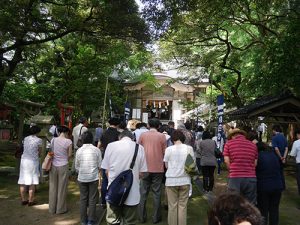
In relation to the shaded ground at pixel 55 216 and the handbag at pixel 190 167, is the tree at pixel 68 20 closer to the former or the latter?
the shaded ground at pixel 55 216

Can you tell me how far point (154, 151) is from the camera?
6238 mm

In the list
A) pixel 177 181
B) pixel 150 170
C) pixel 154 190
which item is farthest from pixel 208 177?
pixel 177 181

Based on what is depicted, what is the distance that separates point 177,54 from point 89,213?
14.9 m

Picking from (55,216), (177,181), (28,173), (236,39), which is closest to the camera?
(177,181)

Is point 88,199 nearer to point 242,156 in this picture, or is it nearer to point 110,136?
point 110,136

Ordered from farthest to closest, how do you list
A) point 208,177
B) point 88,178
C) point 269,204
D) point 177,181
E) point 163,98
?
point 163,98 → point 208,177 → point 88,178 → point 269,204 → point 177,181

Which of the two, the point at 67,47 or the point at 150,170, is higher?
the point at 67,47

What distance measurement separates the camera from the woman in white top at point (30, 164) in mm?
7195

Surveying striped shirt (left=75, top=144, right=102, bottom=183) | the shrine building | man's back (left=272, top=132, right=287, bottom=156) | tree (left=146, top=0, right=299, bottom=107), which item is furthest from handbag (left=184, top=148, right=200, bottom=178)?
the shrine building

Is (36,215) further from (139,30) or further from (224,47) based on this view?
(224,47)

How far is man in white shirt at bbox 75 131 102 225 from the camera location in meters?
5.93

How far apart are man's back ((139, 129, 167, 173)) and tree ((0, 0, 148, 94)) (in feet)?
18.2

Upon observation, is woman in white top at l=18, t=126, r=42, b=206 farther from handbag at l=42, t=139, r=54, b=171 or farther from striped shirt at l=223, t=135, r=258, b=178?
striped shirt at l=223, t=135, r=258, b=178

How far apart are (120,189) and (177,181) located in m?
1.33
